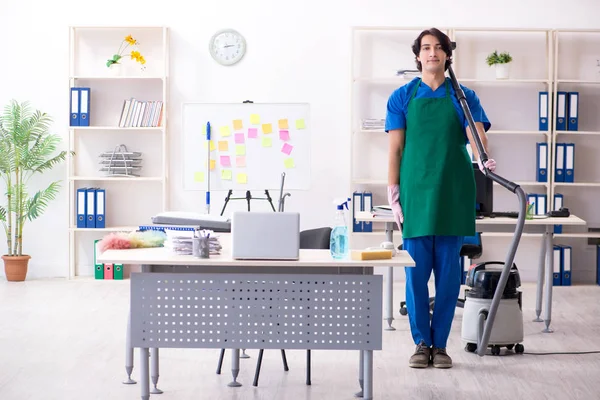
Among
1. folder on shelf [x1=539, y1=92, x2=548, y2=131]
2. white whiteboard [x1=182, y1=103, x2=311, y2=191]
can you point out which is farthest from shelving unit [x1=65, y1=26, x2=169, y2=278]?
folder on shelf [x1=539, y1=92, x2=548, y2=131]

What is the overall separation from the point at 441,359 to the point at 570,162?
3298 mm

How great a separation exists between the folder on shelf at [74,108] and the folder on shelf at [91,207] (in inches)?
21.6

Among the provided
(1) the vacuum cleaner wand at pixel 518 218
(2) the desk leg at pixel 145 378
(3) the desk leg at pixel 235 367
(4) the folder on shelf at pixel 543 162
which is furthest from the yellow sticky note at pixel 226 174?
(4) the folder on shelf at pixel 543 162

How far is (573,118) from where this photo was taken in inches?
277

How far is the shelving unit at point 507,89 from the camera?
285 inches

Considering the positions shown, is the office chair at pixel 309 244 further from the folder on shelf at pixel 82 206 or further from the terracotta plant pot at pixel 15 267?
the terracotta plant pot at pixel 15 267

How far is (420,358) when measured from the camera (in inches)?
169

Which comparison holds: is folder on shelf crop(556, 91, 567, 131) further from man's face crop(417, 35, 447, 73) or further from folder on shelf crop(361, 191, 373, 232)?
man's face crop(417, 35, 447, 73)

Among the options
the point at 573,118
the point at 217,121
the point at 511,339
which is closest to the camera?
the point at 511,339

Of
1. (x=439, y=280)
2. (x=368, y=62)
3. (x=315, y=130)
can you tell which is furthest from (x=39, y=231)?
(x=439, y=280)

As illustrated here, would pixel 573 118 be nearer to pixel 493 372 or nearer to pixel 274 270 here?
pixel 493 372

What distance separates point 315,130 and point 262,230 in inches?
159

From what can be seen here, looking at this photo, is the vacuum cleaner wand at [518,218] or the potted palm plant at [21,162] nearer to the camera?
the vacuum cleaner wand at [518,218]

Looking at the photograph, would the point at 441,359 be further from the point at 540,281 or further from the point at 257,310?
the point at 540,281
